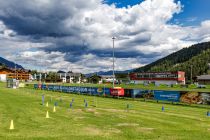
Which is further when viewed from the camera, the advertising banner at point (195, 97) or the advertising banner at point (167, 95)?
the advertising banner at point (167, 95)

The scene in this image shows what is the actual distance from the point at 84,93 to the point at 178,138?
51.6m

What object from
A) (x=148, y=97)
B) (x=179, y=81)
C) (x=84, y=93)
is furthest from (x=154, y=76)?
(x=148, y=97)

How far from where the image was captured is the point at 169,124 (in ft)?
75.5

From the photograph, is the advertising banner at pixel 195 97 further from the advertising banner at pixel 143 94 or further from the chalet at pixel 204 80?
the chalet at pixel 204 80

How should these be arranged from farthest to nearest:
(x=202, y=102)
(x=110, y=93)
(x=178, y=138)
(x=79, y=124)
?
1. (x=110, y=93)
2. (x=202, y=102)
3. (x=79, y=124)
4. (x=178, y=138)

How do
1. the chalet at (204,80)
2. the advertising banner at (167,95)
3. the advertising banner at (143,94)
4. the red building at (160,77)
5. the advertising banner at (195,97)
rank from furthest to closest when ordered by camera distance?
the red building at (160,77), the chalet at (204,80), the advertising banner at (143,94), the advertising banner at (167,95), the advertising banner at (195,97)

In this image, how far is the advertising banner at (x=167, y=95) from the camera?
44.1 metres

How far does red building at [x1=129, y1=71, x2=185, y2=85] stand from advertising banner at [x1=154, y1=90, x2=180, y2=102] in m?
→ 113

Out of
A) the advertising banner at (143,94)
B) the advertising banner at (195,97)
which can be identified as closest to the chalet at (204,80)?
the advertising banner at (143,94)

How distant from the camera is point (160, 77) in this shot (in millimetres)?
170875

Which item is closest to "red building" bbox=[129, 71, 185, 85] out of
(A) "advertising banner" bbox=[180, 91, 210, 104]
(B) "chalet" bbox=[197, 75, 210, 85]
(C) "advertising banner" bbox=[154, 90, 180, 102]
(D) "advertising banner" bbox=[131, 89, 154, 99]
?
(B) "chalet" bbox=[197, 75, 210, 85]

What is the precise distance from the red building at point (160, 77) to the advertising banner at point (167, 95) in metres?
113

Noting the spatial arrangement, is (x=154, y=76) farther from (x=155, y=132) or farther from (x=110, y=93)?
(x=155, y=132)

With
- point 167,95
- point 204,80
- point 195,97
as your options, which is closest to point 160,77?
point 204,80
